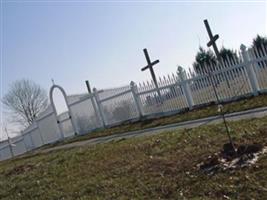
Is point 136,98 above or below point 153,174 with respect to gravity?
above

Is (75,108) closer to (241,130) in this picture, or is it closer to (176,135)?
(176,135)

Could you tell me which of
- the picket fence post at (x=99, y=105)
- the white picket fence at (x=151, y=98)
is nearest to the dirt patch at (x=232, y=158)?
the white picket fence at (x=151, y=98)

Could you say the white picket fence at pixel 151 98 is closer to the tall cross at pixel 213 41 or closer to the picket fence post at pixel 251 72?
the picket fence post at pixel 251 72

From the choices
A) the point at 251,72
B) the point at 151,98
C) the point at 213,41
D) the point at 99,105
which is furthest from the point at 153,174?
the point at 99,105

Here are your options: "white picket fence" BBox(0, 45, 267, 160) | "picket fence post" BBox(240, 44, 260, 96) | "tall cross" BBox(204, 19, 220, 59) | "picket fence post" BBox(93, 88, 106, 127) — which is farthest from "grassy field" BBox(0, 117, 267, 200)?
"tall cross" BBox(204, 19, 220, 59)

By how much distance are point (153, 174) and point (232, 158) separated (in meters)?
1.30

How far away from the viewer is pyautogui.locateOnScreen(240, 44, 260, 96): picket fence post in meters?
13.2

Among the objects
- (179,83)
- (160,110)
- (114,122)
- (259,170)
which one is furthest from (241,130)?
(114,122)

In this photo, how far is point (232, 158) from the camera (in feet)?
20.7

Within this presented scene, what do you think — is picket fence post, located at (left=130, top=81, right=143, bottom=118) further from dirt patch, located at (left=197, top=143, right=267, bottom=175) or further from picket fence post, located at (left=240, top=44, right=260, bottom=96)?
dirt patch, located at (left=197, top=143, right=267, bottom=175)

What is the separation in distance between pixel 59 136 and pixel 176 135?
15.4 meters

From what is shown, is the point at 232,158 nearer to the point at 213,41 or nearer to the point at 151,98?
the point at 151,98

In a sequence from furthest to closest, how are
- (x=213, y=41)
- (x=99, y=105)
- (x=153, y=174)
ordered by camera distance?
(x=99, y=105)
(x=213, y=41)
(x=153, y=174)

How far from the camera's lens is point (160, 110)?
16.9m
